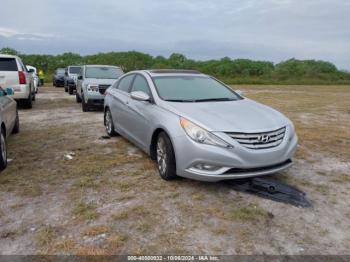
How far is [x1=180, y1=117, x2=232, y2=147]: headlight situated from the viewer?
443 centimetres

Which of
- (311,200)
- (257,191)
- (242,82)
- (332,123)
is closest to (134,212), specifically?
(257,191)

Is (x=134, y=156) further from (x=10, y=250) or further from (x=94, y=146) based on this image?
(x=10, y=250)

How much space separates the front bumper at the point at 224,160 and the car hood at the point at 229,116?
0.26 m

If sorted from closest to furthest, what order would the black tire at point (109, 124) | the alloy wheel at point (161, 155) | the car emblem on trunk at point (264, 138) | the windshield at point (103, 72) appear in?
1. the car emblem on trunk at point (264, 138)
2. the alloy wheel at point (161, 155)
3. the black tire at point (109, 124)
4. the windshield at point (103, 72)

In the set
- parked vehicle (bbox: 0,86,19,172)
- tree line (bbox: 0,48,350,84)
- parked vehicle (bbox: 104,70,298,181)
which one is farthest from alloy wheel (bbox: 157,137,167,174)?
tree line (bbox: 0,48,350,84)

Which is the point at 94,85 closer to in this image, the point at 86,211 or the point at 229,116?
the point at 229,116

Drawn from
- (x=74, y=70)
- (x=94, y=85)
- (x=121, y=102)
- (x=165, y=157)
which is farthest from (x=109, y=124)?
(x=74, y=70)

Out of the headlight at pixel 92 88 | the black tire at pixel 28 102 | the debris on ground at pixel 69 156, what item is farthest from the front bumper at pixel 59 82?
the debris on ground at pixel 69 156

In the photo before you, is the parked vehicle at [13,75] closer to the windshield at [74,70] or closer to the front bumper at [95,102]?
the front bumper at [95,102]

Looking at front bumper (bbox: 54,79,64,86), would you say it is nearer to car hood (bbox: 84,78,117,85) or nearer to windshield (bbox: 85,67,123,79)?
windshield (bbox: 85,67,123,79)

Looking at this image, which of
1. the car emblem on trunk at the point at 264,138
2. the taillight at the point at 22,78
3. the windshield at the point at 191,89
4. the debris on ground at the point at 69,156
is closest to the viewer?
the car emblem on trunk at the point at 264,138

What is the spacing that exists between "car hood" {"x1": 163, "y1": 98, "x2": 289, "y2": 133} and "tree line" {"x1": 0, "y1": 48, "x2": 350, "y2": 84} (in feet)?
132

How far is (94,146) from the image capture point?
7129mm

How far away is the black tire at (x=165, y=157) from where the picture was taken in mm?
4824
